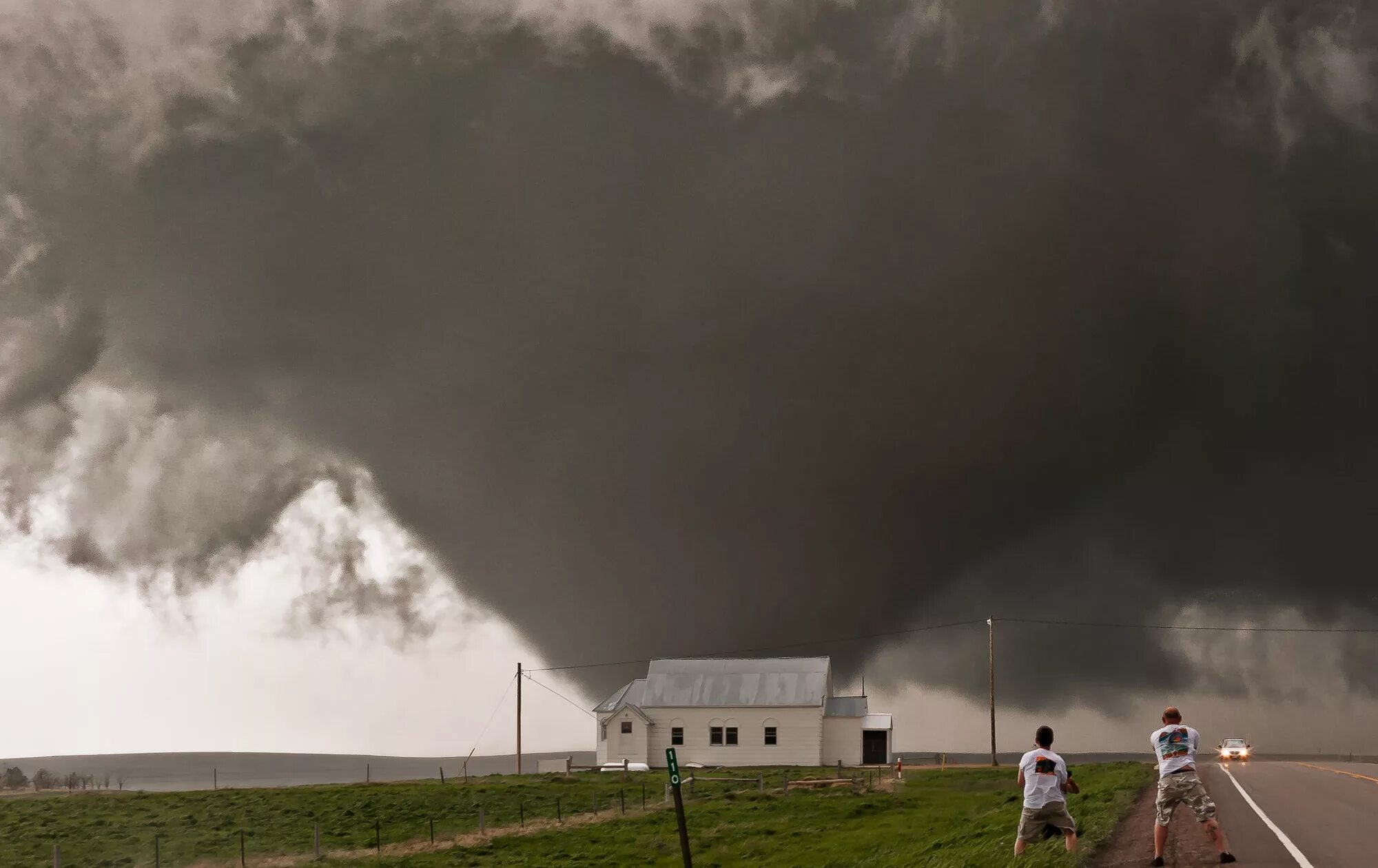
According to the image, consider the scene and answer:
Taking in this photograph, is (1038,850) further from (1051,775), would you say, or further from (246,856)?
(246,856)

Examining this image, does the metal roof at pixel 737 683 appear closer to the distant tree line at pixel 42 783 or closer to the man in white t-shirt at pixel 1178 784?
the distant tree line at pixel 42 783

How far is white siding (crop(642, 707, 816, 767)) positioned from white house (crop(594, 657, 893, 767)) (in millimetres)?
45

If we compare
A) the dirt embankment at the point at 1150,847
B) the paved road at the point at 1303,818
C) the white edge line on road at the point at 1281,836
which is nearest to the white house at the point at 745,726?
the paved road at the point at 1303,818

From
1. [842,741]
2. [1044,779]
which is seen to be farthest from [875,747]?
[1044,779]

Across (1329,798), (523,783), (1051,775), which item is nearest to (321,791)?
(523,783)

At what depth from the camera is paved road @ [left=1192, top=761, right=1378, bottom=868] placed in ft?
54.1

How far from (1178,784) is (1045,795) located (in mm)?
2086

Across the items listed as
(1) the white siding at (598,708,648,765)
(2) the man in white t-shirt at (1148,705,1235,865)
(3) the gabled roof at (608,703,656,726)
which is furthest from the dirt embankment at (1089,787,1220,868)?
(1) the white siding at (598,708,648,765)

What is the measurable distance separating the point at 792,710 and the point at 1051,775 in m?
63.7

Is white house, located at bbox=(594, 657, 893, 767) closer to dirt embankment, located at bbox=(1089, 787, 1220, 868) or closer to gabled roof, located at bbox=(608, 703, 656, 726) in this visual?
gabled roof, located at bbox=(608, 703, 656, 726)

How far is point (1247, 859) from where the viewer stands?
53.2 feet

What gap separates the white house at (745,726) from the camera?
253 ft

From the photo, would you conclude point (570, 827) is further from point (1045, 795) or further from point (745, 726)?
point (745, 726)

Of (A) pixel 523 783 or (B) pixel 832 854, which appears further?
(A) pixel 523 783
